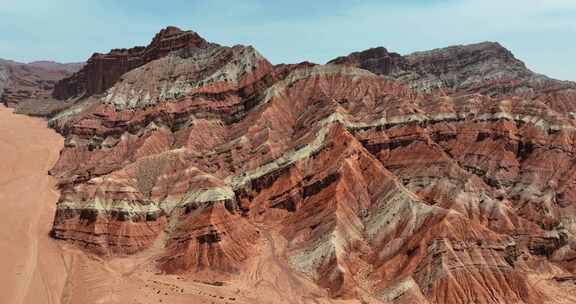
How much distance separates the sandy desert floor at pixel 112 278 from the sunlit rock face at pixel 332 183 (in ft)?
4.96

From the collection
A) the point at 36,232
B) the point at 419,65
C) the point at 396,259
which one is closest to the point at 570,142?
the point at 396,259

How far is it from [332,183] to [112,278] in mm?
28606

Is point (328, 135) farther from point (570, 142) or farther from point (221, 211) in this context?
point (570, 142)

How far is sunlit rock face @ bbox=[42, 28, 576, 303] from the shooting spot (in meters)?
53.6

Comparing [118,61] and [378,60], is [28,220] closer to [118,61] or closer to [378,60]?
[118,61]

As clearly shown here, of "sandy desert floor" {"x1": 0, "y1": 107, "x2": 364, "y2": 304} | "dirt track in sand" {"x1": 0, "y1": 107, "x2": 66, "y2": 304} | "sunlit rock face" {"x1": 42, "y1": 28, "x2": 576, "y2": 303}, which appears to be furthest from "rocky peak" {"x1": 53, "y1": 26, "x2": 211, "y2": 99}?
"sandy desert floor" {"x1": 0, "y1": 107, "x2": 364, "y2": 304}

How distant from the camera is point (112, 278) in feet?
178

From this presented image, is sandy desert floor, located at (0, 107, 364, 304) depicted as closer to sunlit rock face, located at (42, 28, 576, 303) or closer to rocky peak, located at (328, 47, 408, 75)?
sunlit rock face, located at (42, 28, 576, 303)

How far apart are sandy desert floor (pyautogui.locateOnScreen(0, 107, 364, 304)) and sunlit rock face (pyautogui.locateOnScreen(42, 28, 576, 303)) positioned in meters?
1.51

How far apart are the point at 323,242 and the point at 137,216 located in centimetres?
2329

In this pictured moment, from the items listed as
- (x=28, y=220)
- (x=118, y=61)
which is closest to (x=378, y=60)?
(x=118, y=61)

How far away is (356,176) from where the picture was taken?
223 feet

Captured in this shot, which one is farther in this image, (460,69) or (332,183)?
(460,69)

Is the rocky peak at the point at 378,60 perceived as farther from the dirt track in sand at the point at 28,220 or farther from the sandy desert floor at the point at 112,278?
the sandy desert floor at the point at 112,278
